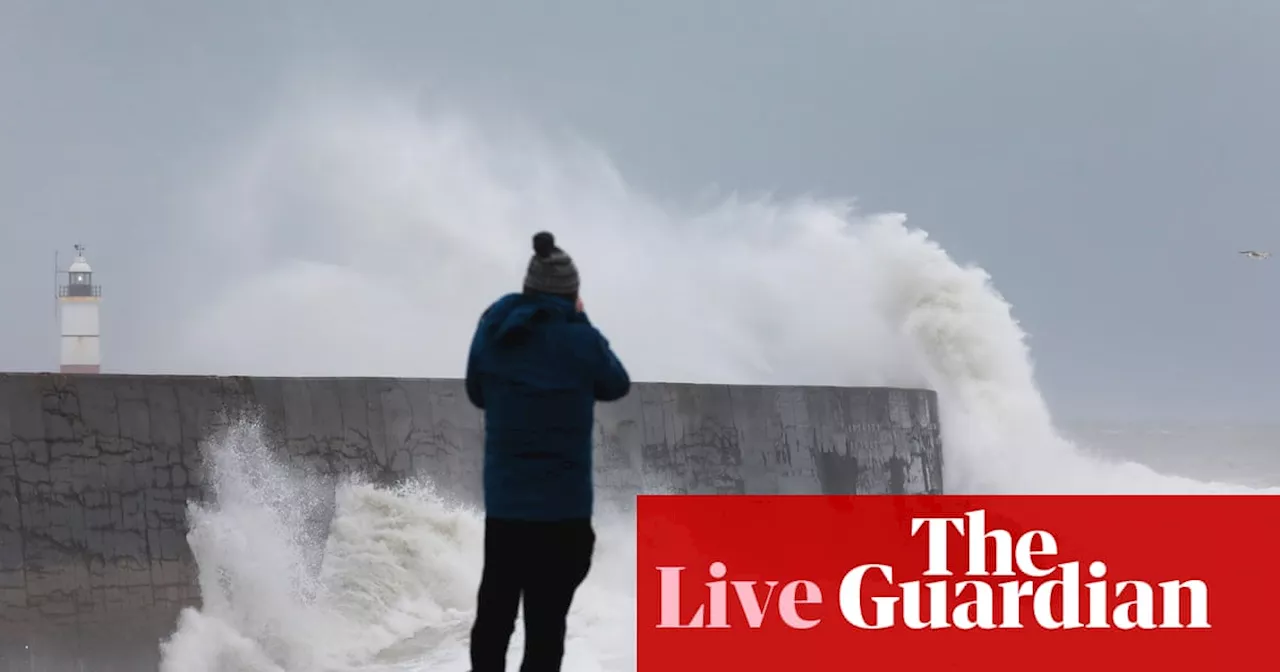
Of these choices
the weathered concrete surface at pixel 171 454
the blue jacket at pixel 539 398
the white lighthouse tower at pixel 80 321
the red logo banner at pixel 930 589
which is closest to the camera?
the blue jacket at pixel 539 398

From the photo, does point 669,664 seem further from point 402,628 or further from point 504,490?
point 504,490

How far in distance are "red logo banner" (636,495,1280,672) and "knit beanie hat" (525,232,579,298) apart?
2854 mm

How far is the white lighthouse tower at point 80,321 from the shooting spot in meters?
35.0

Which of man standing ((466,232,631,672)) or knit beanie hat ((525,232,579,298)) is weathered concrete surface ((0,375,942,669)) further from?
knit beanie hat ((525,232,579,298))

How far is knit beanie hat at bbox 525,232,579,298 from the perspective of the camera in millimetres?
3355

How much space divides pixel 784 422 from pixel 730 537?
4.70ft

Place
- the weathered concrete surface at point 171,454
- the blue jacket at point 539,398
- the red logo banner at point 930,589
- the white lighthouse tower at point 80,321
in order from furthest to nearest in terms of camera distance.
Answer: the white lighthouse tower at point 80,321 → the weathered concrete surface at point 171,454 → the red logo banner at point 930,589 → the blue jacket at point 539,398

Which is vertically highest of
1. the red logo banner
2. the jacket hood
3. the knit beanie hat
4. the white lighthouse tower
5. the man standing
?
the white lighthouse tower

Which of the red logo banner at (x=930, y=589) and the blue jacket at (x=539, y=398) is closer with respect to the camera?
the blue jacket at (x=539, y=398)

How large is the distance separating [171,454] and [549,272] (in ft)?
14.1

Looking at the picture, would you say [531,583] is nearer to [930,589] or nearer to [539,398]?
[539,398]

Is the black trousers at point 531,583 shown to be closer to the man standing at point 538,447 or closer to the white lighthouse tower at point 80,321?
the man standing at point 538,447

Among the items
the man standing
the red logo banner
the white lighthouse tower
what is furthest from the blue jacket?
the white lighthouse tower

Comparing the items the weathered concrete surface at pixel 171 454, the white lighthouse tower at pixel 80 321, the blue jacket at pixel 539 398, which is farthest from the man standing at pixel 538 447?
the white lighthouse tower at pixel 80 321
